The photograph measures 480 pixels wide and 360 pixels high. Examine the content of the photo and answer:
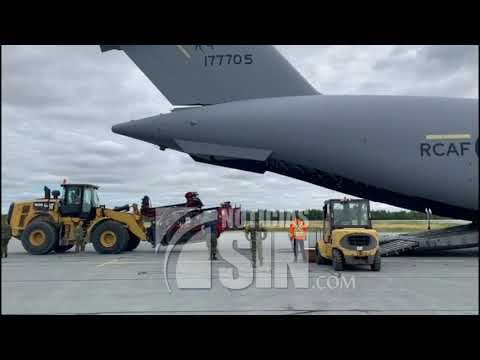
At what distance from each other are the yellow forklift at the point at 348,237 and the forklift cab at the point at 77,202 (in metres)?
7.61

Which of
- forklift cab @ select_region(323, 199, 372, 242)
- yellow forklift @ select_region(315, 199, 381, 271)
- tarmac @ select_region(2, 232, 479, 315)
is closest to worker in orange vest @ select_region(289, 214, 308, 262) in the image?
yellow forklift @ select_region(315, 199, 381, 271)

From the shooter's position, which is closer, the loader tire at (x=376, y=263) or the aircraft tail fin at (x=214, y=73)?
the loader tire at (x=376, y=263)

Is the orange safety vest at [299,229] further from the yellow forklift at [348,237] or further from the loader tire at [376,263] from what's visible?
the loader tire at [376,263]

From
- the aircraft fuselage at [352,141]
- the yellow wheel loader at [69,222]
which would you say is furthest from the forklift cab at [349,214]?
the yellow wheel loader at [69,222]

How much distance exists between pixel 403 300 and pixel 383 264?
169 inches

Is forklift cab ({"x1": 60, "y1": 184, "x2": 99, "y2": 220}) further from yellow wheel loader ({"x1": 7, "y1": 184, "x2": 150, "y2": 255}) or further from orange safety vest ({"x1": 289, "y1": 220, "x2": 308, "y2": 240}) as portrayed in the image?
orange safety vest ({"x1": 289, "y1": 220, "x2": 308, "y2": 240})

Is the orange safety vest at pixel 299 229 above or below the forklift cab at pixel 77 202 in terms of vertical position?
below

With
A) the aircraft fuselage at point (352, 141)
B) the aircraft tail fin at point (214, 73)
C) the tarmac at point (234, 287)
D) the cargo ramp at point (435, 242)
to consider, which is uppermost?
the aircraft tail fin at point (214, 73)

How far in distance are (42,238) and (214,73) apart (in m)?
7.50

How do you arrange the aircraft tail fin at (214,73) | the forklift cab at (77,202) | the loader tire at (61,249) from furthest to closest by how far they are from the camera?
the loader tire at (61,249) < the forklift cab at (77,202) < the aircraft tail fin at (214,73)

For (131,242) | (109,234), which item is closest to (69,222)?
(109,234)

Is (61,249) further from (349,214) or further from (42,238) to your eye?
(349,214)

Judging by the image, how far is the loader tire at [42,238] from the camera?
11.9m

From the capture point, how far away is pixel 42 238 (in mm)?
11969
